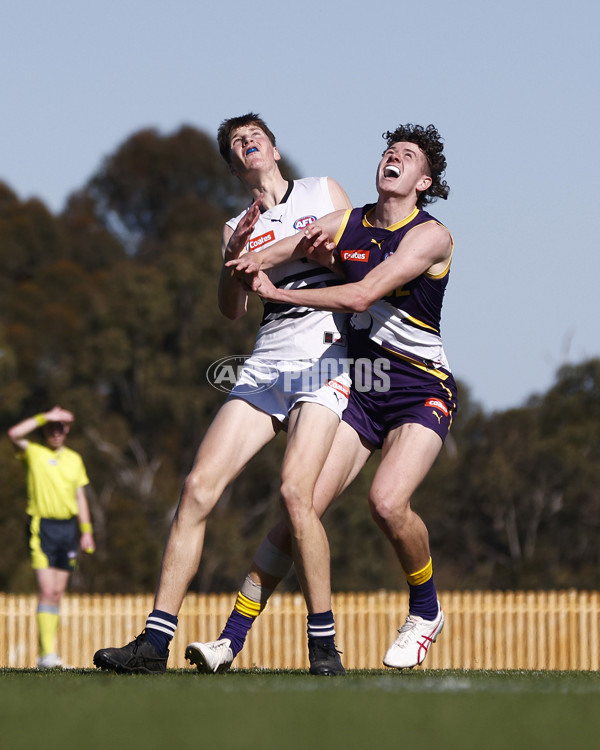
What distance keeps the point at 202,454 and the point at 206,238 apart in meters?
33.3

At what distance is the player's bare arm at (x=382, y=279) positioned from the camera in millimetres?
5781

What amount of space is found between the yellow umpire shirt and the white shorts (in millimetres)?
5903

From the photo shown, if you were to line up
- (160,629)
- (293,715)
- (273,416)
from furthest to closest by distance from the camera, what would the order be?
(273,416) → (160,629) → (293,715)

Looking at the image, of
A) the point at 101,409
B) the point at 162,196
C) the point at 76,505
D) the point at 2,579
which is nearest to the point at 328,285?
the point at 76,505

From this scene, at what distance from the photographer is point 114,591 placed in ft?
110

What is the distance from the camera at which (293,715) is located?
3.65 metres

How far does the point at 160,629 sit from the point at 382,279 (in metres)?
1.93

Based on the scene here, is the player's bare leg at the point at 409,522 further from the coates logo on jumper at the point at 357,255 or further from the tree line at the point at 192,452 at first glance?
the tree line at the point at 192,452

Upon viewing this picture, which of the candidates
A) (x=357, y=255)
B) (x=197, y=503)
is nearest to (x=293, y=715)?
(x=197, y=503)

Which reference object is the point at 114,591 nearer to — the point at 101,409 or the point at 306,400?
the point at 101,409

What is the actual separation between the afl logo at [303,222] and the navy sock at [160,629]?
2.10m

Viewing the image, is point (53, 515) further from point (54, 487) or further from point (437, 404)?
point (437, 404)

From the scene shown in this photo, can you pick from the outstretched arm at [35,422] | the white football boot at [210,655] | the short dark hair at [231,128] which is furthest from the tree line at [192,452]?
the white football boot at [210,655]

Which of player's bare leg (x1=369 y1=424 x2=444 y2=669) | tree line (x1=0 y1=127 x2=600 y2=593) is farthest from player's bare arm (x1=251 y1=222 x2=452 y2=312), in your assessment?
tree line (x1=0 y1=127 x2=600 y2=593)
